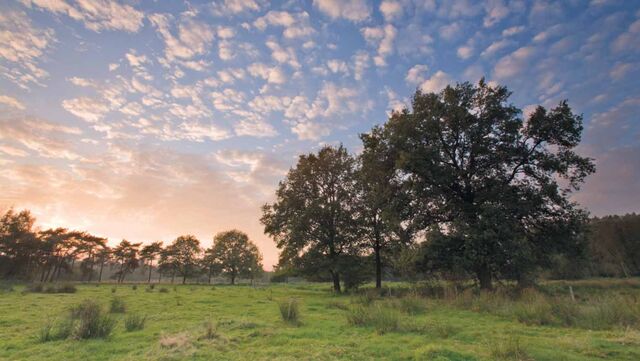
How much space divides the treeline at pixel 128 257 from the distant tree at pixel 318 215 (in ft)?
178

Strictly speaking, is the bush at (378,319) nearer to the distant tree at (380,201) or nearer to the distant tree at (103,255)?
the distant tree at (380,201)

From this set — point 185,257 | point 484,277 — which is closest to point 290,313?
point 484,277

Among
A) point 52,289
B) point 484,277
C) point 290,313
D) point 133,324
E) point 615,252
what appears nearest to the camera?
point 133,324

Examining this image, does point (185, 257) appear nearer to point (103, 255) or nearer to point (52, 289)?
point (103, 255)

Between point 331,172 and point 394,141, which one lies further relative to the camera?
point 331,172

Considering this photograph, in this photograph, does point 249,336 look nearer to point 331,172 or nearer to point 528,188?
point 528,188

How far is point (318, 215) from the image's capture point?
1314 inches

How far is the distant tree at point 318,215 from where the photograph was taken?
3269 centimetres

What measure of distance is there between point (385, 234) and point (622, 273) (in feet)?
212

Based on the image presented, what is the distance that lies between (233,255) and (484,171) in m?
72.6

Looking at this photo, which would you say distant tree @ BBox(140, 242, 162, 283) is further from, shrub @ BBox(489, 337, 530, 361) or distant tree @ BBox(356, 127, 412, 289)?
shrub @ BBox(489, 337, 530, 361)

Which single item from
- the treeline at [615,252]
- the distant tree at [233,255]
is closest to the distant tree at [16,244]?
the distant tree at [233,255]

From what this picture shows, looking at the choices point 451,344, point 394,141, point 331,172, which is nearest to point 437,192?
point 394,141

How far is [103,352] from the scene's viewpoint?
7.95m
